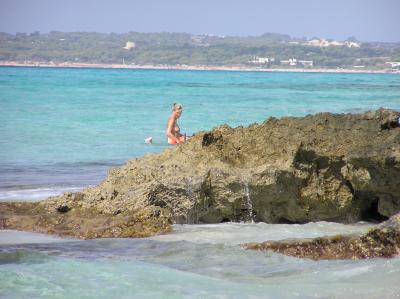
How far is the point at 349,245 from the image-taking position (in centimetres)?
684

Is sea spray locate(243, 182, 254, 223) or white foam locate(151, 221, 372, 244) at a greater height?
sea spray locate(243, 182, 254, 223)

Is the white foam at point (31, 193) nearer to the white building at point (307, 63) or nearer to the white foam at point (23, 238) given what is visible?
the white foam at point (23, 238)

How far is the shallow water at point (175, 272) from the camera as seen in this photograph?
609cm

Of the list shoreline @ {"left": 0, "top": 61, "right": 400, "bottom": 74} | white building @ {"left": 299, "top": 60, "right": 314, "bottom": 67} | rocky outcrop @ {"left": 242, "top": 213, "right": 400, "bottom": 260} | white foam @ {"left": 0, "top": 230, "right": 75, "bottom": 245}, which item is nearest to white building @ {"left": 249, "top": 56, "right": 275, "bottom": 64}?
shoreline @ {"left": 0, "top": 61, "right": 400, "bottom": 74}

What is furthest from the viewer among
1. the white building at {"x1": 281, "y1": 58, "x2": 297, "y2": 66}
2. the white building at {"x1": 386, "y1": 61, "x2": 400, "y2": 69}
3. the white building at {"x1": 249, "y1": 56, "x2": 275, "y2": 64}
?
the white building at {"x1": 281, "y1": 58, "x2": 297, "y2": 66}

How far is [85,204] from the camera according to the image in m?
8.73

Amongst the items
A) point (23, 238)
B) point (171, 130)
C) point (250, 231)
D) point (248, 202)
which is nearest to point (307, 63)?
point (171, 130)

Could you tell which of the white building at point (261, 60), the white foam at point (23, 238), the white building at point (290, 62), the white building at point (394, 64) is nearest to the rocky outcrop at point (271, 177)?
the white foam at point (23, 238)

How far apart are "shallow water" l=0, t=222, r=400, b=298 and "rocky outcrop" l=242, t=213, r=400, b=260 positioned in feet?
0.31

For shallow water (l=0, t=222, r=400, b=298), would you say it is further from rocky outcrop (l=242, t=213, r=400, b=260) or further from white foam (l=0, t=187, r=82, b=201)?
white foam (l=0, t=187, r=82, b=201)

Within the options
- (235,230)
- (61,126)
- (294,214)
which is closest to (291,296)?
(235,230)

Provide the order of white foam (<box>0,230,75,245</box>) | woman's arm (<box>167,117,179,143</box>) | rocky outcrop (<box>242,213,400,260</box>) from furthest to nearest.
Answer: woman's arm (<box>167,117,179,143</box>)
white foam (<box>0,230,75,245</box>)
rocky outcrop (<box>242,213,400,260</box>)

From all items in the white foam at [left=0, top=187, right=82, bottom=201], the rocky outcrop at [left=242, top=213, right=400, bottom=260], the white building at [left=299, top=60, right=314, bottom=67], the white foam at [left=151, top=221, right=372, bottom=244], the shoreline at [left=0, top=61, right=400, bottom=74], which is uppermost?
the rocky outcrop at [left=242, top=213, right=400, bottom=260]

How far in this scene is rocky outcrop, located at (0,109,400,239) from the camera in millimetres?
8719
